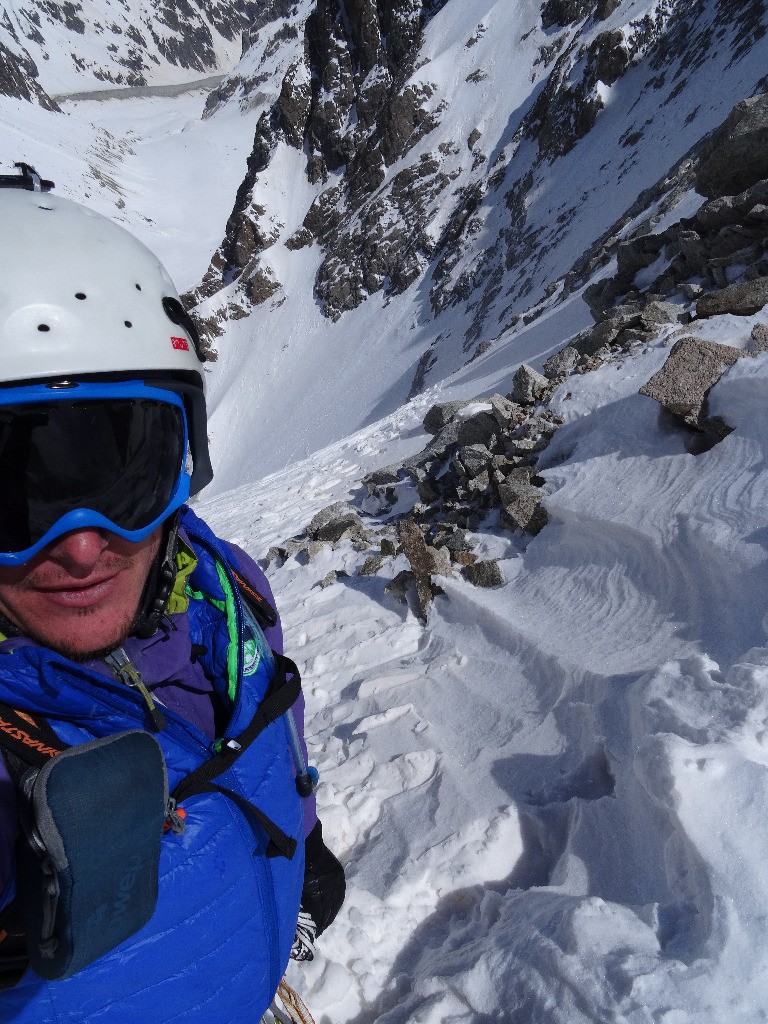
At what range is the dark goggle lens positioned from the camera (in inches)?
54.5

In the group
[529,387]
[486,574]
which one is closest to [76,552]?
[486,574]

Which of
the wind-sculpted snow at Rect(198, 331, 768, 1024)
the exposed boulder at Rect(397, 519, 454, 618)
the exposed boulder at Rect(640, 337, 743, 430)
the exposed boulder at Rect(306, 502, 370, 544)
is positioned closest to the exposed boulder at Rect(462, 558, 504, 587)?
the wind-sculpted snow at Rect(198, 331, 768, 1024)

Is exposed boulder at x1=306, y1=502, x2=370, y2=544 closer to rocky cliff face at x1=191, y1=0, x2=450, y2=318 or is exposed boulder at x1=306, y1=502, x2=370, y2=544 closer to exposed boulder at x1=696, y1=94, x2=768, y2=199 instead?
exposed boulder at x1=696, y1=94, x2=768, y2=199

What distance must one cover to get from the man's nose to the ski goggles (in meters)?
0.02

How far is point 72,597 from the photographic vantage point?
1367 mm

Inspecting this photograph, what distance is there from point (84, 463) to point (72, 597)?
0.34 m

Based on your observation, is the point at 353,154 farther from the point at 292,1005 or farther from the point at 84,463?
the point at 292,1005

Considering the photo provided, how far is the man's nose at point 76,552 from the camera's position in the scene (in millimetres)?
1396

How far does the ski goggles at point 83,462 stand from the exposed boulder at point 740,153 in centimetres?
875

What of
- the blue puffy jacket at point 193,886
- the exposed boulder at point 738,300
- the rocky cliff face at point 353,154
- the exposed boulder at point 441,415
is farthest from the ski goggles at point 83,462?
the rocky cliff face at point 353,154

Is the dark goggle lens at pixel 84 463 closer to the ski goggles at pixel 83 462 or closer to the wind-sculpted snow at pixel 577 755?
the ski goggles at pixel 83 462

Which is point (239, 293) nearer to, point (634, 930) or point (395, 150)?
point (395, 150)

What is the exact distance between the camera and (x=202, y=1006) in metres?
1.30

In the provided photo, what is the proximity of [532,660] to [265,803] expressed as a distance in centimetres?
193
